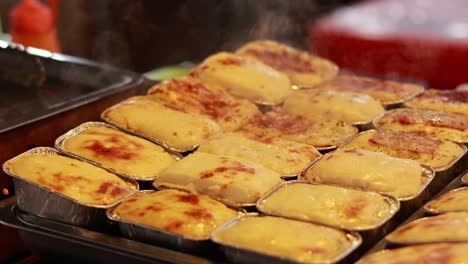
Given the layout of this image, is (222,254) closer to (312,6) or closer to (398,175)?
(398,175)

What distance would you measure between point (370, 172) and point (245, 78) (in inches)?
36.4

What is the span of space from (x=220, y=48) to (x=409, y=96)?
3252 millimetres

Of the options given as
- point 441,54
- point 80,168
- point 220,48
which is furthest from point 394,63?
point 80,168

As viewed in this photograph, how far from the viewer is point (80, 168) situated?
2.29 m

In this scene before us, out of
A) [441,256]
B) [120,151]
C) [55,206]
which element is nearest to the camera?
[441,256]

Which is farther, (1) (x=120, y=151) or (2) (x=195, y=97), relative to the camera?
(2) (x=195, y=97)

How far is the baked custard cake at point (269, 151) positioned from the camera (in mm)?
2348

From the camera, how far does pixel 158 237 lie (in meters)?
2.00

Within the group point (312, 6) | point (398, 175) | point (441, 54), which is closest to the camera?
point (398, 175)

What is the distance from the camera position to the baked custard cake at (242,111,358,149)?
100 inches

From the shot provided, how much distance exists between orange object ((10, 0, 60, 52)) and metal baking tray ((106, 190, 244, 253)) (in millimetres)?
1965

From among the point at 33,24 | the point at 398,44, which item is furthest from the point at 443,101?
the point at 398,44

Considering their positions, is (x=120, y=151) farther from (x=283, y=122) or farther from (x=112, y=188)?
(x=283, y=122)

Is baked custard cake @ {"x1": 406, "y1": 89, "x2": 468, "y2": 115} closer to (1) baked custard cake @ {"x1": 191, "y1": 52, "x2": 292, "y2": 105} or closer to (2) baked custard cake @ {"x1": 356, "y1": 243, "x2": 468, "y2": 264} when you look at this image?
(1) baked custard cake @ {"x1": 191, "y1": 52, "x2": 292, "y2": 105}
